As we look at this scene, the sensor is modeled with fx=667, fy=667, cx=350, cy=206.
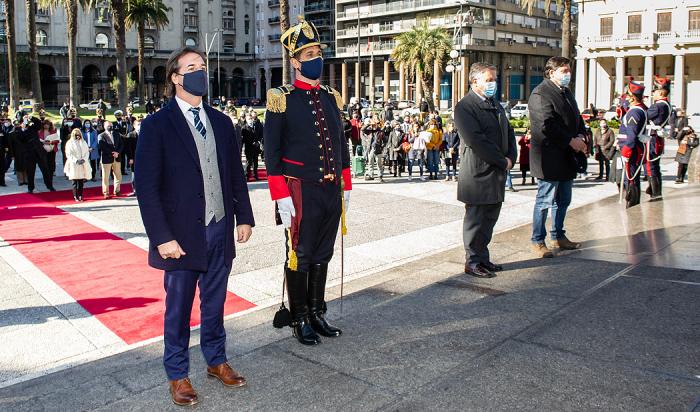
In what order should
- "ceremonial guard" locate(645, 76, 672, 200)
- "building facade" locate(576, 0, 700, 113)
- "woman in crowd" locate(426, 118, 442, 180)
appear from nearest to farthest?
"ceremonial guard" locate(645, 76, 672, 200) < "woman in crowd" locate(426, 118, 442, 180) < "building facade" locate(576, 0, 700, 113)

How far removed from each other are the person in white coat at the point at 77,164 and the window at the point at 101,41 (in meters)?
75.1

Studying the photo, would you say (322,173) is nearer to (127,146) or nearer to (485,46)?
(127,146)

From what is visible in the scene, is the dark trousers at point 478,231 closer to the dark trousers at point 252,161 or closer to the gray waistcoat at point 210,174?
the gray waistcoat at point 210,174

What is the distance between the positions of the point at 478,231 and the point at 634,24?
6090cm

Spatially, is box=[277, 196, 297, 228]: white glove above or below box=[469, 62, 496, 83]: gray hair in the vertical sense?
below

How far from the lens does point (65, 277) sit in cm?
780

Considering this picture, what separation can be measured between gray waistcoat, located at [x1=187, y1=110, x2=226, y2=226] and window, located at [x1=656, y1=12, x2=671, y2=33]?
205 ft

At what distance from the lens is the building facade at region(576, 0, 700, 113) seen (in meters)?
57.2

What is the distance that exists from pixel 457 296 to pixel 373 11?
79.5 metres

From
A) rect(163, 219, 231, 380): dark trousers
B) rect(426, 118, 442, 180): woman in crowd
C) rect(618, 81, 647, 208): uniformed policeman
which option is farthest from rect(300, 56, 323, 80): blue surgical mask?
rect(426, 118, 442, 180): woman in crowd

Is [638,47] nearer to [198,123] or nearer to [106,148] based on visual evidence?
[106,148]

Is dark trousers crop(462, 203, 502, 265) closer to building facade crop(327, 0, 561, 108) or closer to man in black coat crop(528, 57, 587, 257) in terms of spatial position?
man in black coat crop(528, 57, 587, 257)

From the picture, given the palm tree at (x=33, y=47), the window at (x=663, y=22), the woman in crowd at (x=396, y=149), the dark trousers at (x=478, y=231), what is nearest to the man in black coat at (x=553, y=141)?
the dark trousers at (x=478, y=231)

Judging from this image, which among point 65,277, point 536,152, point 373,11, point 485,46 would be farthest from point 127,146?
point 373,11
